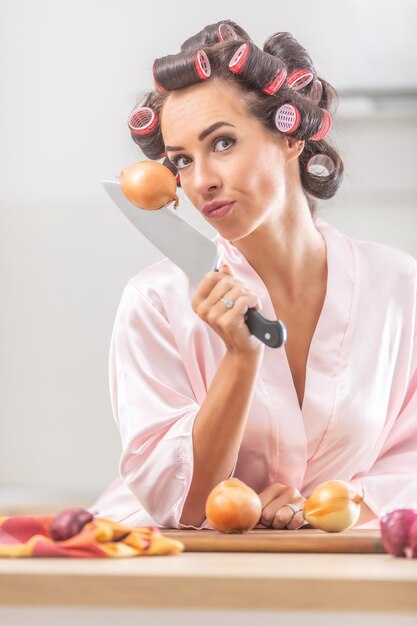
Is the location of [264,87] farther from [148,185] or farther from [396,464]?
[396,464]

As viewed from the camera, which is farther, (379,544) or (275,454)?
(275,454)

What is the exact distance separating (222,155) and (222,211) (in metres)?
0.07

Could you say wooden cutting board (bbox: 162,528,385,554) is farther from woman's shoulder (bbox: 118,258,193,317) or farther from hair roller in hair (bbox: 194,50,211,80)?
hair roller in hair (bbox: 194,50,211,80)

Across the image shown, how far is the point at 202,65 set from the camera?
129 centimetres

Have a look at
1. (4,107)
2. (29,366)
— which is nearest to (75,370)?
(29,366)

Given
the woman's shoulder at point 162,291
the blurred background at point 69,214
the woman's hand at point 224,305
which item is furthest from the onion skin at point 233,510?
the blurred background at point 69,214

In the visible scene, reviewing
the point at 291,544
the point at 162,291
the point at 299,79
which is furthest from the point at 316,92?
the point at 291,544

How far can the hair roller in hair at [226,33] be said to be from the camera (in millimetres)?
1375

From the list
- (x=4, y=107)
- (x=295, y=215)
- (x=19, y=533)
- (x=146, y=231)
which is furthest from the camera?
(x=4, y=107)

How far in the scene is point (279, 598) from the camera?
0.70 meters

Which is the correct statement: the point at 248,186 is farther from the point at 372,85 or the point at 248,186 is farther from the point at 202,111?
the point at 372,85

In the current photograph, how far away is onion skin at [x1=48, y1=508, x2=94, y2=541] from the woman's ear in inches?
27.8

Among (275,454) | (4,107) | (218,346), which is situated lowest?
(275,454)

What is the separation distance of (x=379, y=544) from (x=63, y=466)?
4.97ft
